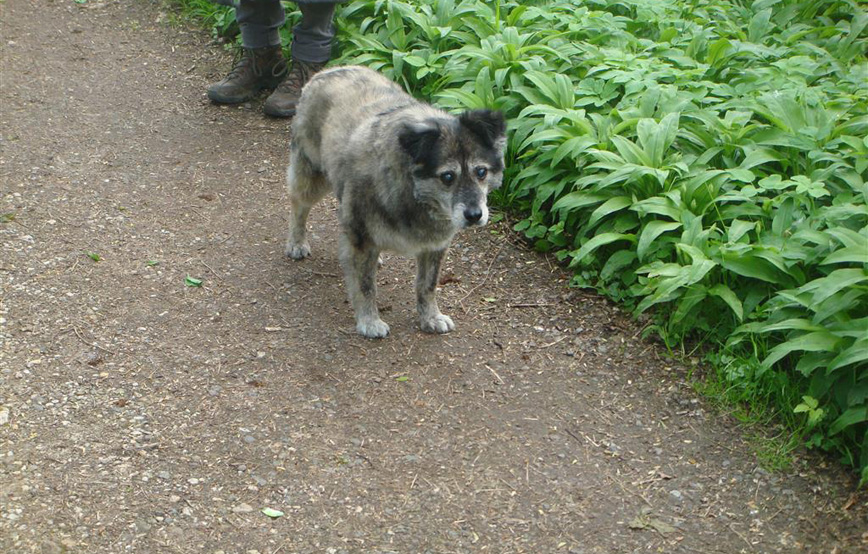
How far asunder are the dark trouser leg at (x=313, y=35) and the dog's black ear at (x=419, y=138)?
11.1ft

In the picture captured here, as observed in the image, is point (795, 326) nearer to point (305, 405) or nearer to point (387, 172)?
point (387, 172)

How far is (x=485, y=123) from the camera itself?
16.3 ft

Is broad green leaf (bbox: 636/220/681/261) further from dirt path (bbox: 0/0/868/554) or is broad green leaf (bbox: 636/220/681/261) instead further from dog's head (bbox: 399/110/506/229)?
dog's head (bbox: 399/110/506/229)

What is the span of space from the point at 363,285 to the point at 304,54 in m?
3.31

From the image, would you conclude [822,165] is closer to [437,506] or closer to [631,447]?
[631,447]

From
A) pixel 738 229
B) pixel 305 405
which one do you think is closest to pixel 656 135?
pixel 738 229

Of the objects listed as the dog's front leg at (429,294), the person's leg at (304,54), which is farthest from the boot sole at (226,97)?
the dog's front leg at (429,294)

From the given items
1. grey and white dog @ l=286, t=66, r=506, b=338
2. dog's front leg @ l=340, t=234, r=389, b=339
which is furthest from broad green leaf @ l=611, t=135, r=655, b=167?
dog's front leg @ l=340, t=234, r=389, b=339

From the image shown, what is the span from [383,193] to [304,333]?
1.05 m

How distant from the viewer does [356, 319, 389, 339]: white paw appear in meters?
5.56

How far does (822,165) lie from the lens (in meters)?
5.83

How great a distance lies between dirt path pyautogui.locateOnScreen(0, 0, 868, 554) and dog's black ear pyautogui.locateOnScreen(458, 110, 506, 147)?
134 centimetres

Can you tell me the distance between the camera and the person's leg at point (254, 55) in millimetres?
8047

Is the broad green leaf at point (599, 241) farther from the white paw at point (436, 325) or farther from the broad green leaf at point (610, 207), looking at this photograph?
the white paw at point (436, 325)
